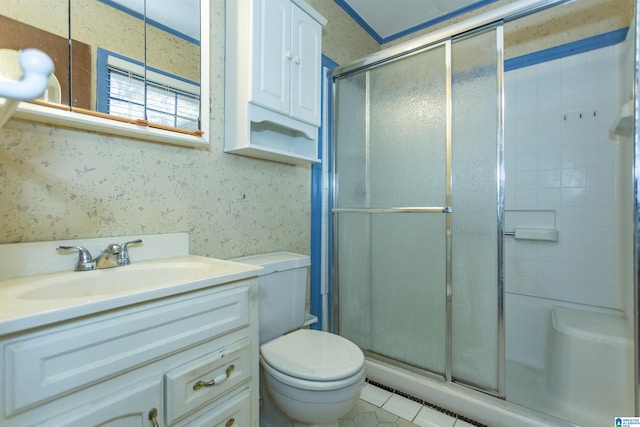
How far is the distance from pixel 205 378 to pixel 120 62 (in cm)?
109

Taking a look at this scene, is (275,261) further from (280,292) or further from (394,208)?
(394,208)

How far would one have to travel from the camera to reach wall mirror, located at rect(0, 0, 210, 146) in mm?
883

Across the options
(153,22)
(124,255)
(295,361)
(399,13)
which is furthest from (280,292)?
(399,13)

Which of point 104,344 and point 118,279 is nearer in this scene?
point 104,344

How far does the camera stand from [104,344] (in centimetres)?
63

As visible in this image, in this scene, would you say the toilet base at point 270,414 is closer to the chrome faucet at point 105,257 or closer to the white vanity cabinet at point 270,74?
the chrome faucet at point 105,257

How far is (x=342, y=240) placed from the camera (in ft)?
6.58

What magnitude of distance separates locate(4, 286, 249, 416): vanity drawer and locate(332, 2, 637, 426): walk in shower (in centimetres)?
117

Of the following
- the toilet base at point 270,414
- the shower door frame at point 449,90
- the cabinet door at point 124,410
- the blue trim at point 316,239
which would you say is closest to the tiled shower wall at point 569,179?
the shower door frame at point 449,90

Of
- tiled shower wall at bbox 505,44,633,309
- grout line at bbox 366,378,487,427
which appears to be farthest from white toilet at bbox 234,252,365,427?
tiled shower wall at bbox 505,44,633,309

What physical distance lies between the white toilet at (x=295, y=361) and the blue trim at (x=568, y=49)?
6.58 ft

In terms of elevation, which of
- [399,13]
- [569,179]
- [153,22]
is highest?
[399,13]

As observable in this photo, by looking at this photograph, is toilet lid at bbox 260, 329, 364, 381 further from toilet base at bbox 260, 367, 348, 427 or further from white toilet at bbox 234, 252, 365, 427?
toilet base at bbox 260, 367, 348, 427

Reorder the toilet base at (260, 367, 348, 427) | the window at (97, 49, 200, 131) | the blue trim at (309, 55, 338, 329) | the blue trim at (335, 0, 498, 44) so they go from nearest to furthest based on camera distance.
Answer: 1. the window at (97, 49, 200, 131)
2. the toilet base at (260, 367, 348, 427)
3. the blue trim at (309, 55, 338, 329)
4. the blue trim at (335, 0, 498, 44)
